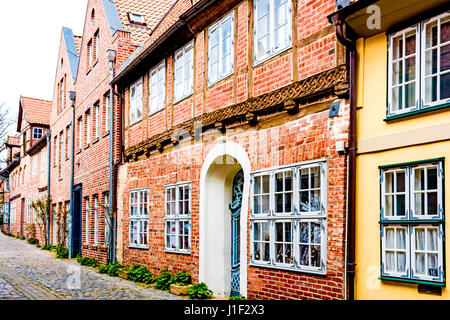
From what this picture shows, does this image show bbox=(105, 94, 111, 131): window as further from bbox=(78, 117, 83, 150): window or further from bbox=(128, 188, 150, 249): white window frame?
bbox=(78, 117, 83, 150): window

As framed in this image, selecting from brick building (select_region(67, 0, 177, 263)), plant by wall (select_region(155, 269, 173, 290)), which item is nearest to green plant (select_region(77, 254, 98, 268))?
brick building (select_region(67, 0, 177, 263))

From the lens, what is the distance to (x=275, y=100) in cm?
909

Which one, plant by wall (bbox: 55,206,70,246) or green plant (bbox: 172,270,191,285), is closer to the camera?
green plant (bbox: 172,270,191,285)

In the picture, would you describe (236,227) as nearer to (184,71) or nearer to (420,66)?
(184,71)

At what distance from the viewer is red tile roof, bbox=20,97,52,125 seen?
3759cm

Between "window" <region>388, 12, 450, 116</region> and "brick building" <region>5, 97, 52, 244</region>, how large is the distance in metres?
25.1

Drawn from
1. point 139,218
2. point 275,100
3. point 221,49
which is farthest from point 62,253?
point 275,100

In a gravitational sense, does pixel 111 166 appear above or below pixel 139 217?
above

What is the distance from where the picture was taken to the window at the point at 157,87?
1380 cm

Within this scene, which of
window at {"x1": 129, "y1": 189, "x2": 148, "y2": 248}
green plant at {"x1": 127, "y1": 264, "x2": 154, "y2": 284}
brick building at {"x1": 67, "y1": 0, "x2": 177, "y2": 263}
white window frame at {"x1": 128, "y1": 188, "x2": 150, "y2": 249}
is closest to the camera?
green plant at {"x1": 127, "y1": 264, "x2": 154, "y2": 284}

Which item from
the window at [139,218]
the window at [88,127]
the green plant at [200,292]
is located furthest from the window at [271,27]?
the window at [88,127]

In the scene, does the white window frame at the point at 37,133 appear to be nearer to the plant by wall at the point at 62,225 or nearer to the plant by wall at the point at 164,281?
the plant by wall at the point at 62,225

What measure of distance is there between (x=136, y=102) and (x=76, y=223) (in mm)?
8366

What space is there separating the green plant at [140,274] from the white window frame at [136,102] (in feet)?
12.8
